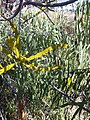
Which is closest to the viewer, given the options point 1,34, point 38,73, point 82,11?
point 82,11

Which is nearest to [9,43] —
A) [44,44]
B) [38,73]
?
[38,73]

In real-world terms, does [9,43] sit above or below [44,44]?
above

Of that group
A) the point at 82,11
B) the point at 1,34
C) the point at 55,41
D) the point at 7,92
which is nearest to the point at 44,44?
the point at 55,41

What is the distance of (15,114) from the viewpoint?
1.81m

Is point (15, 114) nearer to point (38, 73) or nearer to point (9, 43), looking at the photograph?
point (38, 73)

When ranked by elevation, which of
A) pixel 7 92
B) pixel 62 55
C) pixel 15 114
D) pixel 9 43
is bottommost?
pixel 15 114

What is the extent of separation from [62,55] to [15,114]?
0.57 m

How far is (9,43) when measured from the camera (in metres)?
0.53

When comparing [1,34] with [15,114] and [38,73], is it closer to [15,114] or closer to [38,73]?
[38,73]

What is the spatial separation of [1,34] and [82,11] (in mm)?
972

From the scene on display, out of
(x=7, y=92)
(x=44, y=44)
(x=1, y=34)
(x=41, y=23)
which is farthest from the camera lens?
(x=41, y=23)

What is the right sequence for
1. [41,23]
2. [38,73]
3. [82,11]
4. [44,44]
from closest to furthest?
[82,11], [38,73], [44,44], [41,23]

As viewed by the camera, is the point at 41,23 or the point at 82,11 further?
the point at 41,23

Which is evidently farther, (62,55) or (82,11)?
(62,55)
